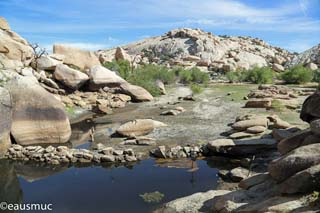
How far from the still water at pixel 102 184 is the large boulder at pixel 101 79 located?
22851mm

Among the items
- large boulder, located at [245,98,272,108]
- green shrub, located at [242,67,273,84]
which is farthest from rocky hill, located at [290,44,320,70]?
large boulder, located at [245,98,272,108]

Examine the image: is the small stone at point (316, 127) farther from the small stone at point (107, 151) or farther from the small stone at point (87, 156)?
the small stone at point (87, 156)

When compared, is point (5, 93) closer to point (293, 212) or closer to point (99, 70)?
point (293, 212)

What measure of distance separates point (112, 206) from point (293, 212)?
7.41 meters

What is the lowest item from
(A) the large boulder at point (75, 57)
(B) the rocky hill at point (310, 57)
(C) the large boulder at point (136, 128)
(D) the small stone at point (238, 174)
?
(D) the small stone at point (238, 174)

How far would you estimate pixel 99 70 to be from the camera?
43281mm

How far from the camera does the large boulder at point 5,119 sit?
67.4 ft

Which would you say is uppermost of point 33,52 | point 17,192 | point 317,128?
point 33,52

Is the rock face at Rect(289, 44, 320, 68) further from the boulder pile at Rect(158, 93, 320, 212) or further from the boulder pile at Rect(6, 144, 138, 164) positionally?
the boulder pile at Rect(158, 93, 320, 212)

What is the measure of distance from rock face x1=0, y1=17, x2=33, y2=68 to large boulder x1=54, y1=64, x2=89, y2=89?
3569 mm

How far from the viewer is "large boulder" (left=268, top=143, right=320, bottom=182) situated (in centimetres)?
1036

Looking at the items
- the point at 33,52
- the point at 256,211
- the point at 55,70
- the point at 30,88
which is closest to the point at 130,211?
the point at 256,211

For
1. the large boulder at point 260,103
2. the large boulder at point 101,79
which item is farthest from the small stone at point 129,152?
the large boulder at point 101,79

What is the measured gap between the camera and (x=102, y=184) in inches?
660
